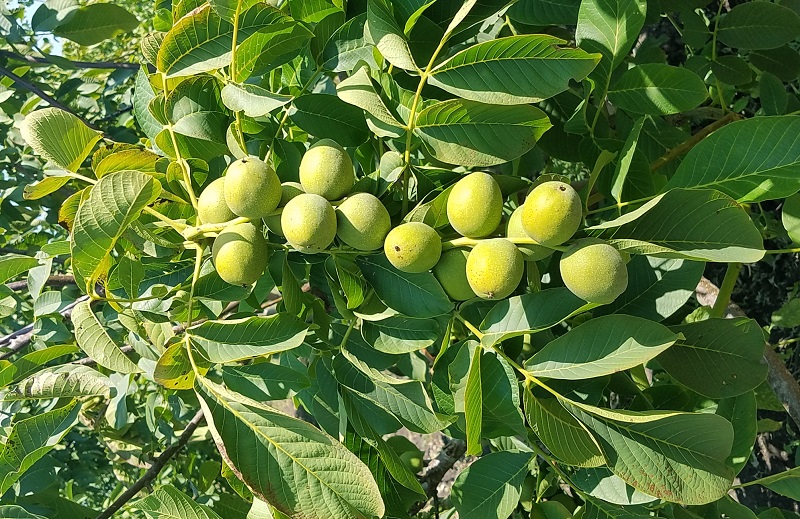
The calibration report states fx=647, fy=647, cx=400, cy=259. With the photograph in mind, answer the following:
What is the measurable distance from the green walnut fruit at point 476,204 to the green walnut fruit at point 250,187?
0.30 m

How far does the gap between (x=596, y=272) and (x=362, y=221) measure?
1.26 ft

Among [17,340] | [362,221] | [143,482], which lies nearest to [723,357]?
[362,221]

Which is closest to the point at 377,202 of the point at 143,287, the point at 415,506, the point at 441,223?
the point at 441,223

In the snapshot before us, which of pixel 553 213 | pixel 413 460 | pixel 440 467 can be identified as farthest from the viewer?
pixel 440 467

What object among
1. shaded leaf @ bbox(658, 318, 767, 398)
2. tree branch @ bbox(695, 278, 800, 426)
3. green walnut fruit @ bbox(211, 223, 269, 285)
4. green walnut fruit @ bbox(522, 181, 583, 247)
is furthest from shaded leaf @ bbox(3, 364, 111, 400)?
tree branch @ bbox(695, 278, 800, 426)

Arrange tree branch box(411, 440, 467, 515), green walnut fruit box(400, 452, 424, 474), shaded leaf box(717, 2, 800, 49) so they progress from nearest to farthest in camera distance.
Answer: shaded leaf box(717, 2, 800, 49)
green walnut fruit box(400, 452, 424, 474)
tree branch box(411, 440, 467, 515)

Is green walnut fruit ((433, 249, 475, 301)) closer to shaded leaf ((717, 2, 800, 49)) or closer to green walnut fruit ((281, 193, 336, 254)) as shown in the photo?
green walnut fruit ((281, 193, 336, 254))

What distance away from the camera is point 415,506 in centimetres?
185

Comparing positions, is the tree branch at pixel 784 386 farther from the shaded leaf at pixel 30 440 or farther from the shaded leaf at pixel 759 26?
the shaded leaf at pixel 30 440

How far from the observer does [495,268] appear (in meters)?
0.99

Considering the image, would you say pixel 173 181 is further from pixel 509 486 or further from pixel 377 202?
pixel 509 486

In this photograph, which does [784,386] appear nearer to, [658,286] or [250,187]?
[658,286]

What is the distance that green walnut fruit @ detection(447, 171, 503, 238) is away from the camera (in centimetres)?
101

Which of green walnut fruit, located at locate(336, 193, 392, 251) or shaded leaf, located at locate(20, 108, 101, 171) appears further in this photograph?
shaded leaf, located at locate(20, 108, 101, 171)
